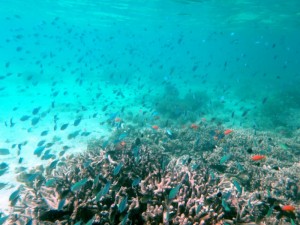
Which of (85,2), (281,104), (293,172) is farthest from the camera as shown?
(85,2)

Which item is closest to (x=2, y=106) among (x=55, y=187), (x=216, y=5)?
(x=55, y=187)

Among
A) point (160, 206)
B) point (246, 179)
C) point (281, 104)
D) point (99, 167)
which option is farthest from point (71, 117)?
point (281, 104)

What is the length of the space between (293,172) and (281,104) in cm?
2141

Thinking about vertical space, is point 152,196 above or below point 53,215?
above

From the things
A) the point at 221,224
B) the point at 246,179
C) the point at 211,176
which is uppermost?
the point at 221,224

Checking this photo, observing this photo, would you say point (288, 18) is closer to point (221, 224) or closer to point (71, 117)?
point (71, 117)

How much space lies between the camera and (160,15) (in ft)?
140

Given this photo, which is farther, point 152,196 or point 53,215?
point 152,196

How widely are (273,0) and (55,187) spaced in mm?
31528

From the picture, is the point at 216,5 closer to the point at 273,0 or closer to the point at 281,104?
the point at 273,0

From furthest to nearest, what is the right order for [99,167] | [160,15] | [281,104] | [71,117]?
[160,15], [281,104], [71,117], [99,167]

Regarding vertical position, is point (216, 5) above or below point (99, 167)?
above

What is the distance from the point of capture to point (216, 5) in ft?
104

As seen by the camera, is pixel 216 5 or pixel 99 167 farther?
pixel 216 5
